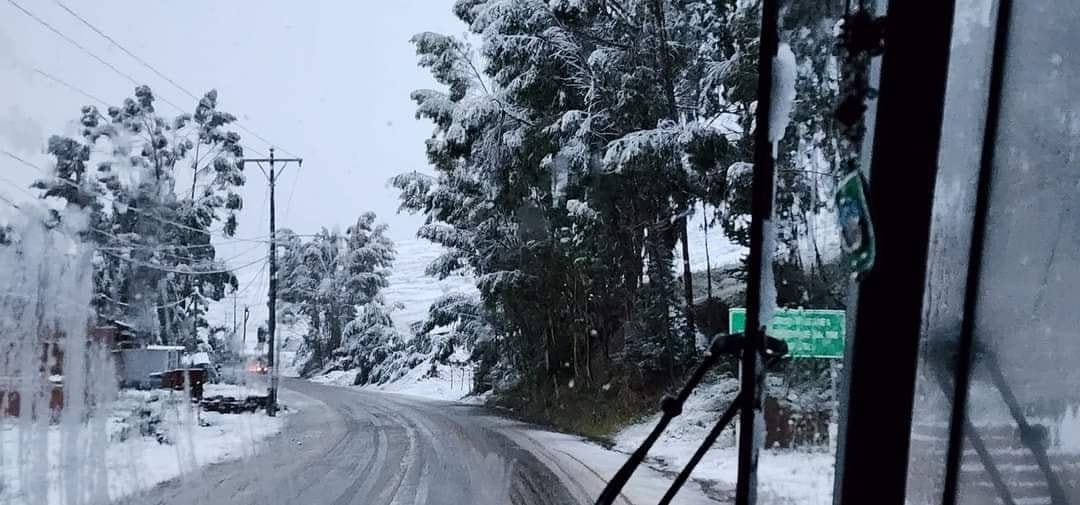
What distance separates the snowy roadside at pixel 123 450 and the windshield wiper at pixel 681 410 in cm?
956

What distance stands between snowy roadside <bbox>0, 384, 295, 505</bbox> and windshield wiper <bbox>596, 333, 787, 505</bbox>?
956 cm

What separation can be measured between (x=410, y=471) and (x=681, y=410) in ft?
41.1

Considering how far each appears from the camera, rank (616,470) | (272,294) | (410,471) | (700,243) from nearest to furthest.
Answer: (616,470), (410,471), (700,243), (272,294)

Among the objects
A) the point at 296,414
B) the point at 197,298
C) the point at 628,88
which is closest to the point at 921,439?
the point at 628,88

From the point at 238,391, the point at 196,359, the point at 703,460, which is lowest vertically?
the point at 238,391

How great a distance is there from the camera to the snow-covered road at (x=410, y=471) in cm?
1123

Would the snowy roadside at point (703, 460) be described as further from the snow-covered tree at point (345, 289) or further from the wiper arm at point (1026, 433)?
the snow-covered tree at point (345, 289)

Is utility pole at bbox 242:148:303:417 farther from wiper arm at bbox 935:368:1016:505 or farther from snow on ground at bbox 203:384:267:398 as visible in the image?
wiper arm at bbox 935:368:1016:505

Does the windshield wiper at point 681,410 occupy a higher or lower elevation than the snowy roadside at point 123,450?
higher

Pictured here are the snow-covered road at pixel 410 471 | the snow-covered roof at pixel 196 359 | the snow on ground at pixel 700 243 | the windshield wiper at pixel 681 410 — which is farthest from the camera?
the snow-covered roof at pixel 196 359

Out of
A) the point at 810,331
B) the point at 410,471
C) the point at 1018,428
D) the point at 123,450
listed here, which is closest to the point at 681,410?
the point at 810,331

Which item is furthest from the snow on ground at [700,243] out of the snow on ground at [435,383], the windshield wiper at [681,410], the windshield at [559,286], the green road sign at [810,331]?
the snow on ground at [435,383]

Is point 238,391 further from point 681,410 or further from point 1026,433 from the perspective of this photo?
point 1026,433

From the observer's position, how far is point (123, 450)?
1558 cm
